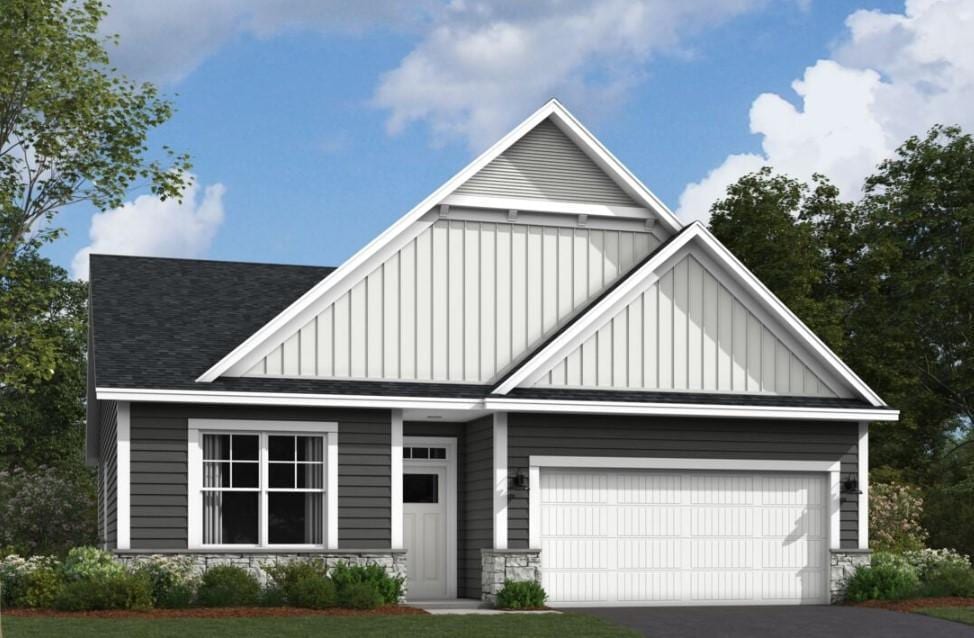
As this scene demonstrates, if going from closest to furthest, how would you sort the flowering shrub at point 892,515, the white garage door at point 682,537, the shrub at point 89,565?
1. the shrub at point 89,565
2. the white garage door at point 682,537
3. the flowering shrub at point 892,515

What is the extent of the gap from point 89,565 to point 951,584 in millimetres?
13451

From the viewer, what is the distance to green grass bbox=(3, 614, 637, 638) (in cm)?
1627

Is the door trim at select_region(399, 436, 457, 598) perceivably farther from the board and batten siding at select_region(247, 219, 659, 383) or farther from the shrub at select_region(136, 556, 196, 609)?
the shrub at select_region(136, 556, 196, 609)

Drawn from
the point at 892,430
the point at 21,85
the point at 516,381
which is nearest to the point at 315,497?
the point at 516,381

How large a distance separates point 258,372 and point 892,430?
27.0 m

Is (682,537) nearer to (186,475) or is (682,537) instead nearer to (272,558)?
(272,558)

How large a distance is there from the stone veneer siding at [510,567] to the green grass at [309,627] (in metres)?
2.50

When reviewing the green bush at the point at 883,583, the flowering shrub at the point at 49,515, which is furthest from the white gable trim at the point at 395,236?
the flowering shrub at the point at 49,515

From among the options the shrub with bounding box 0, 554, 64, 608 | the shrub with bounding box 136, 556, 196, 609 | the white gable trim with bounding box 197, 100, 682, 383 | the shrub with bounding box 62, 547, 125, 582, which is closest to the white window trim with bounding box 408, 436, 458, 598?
the white gable trim with bounding box 197, 100, 682, 383

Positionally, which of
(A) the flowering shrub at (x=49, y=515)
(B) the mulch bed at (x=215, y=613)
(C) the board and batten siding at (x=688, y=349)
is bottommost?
(A) the flowering shrub at (x=49, y=515)

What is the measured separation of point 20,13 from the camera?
82.2 ft

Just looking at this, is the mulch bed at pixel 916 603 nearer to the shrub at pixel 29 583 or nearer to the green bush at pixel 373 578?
the green bush at pixel 373 578

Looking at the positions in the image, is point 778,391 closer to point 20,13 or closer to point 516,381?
point 516,381

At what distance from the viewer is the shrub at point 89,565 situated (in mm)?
19031
